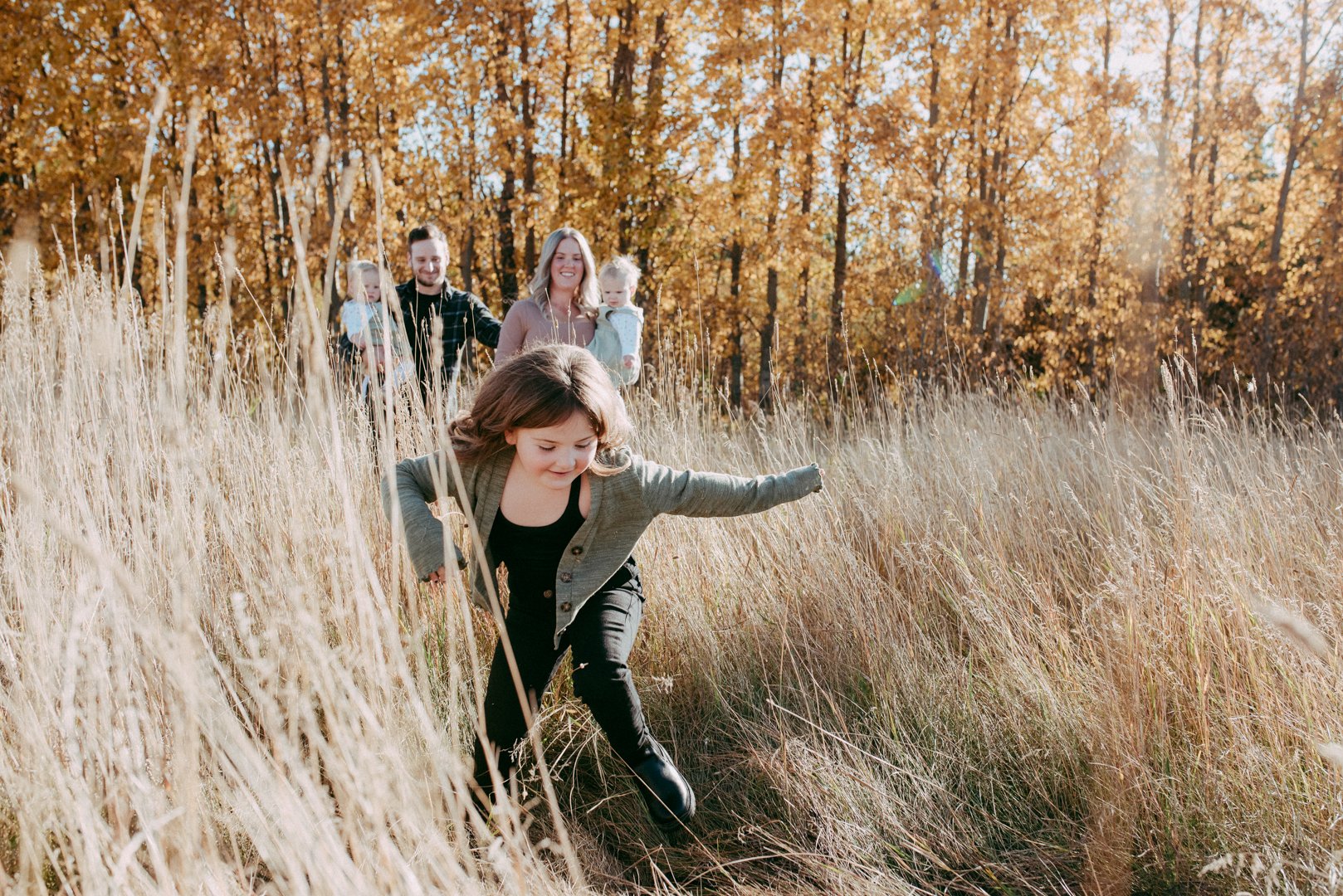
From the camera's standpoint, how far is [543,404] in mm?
2002

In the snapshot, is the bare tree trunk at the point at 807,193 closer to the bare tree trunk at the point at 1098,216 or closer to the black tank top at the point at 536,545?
the bare tree trunk at the point at 1098,216

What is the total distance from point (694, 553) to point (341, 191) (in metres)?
2.11

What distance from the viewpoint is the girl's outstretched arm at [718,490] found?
213 cm

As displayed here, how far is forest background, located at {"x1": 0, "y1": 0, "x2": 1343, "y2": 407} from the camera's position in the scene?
321 inches

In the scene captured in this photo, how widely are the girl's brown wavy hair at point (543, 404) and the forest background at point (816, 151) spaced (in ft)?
17.4

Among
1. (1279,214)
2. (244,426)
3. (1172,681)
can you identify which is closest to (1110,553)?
(1172,681)

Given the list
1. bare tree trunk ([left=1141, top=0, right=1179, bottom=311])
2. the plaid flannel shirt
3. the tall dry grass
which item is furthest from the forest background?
the tall dry grass

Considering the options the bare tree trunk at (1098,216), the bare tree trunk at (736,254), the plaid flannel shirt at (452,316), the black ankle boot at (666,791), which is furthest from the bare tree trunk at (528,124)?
the black ankle boot at (666,791)

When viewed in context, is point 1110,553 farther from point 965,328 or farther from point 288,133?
point 288,133

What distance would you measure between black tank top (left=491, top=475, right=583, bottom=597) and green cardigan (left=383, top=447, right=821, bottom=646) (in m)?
0.04

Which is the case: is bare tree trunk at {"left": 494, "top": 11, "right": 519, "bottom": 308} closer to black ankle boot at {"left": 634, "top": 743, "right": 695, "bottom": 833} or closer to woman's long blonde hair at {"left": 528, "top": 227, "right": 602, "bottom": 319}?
woman's long blonde hair at {"left": 528, "top": 227, "right": 602, "bottom": 319}

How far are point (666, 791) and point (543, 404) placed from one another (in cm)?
91

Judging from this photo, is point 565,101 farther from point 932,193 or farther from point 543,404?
point 543,404

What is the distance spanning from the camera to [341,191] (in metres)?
1.10
